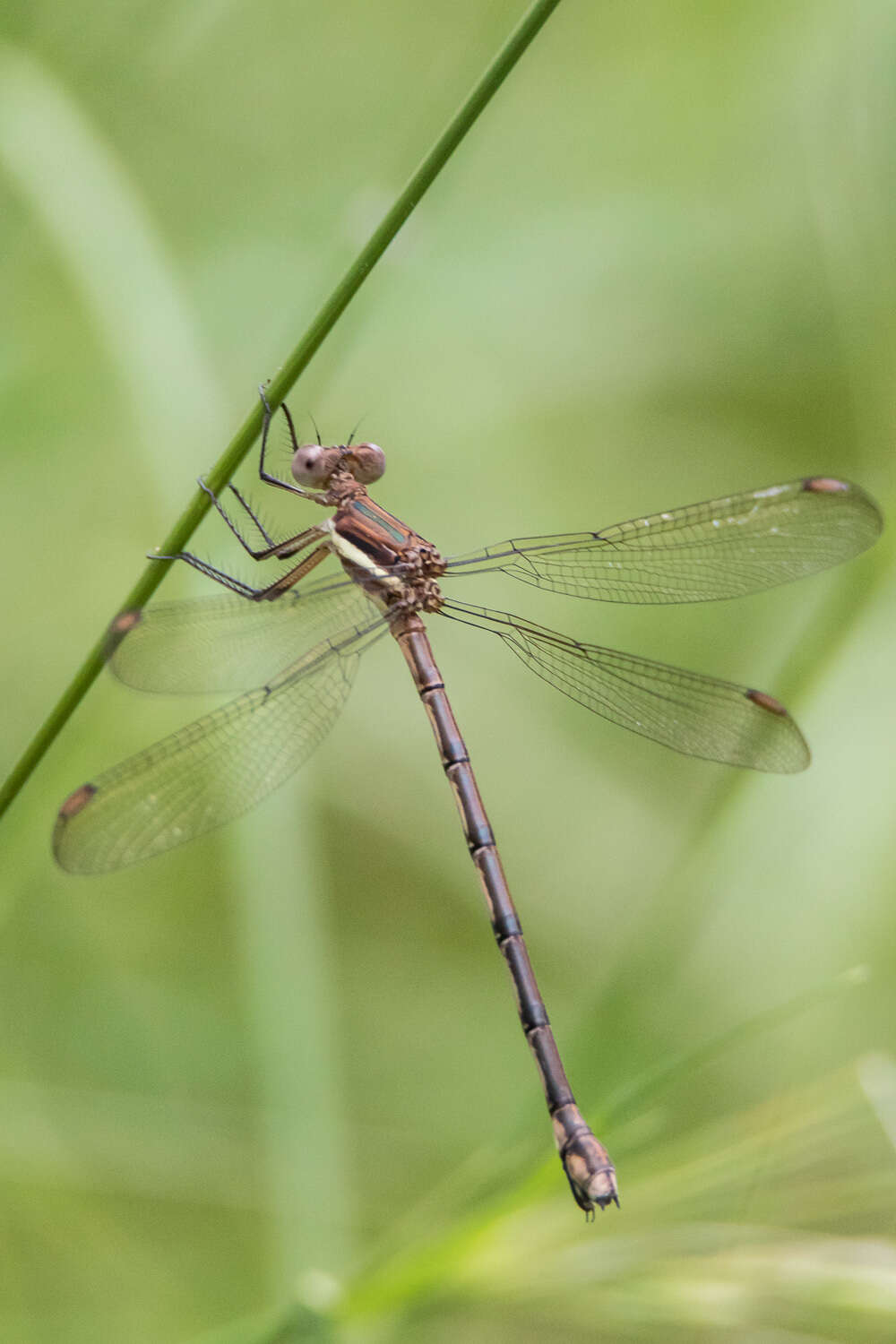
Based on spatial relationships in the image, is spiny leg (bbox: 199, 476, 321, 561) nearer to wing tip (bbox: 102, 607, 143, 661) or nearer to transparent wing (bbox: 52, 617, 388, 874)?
transparent wing (bbox: 52, 617, 388, 874)

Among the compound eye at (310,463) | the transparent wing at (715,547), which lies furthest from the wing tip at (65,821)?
the transparent wing at (715,547)

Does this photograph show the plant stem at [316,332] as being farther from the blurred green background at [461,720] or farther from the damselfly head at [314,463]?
the damselfly head at [314,463]

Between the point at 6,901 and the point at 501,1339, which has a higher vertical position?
the point at 6,901

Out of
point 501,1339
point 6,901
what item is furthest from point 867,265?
point 501,1339

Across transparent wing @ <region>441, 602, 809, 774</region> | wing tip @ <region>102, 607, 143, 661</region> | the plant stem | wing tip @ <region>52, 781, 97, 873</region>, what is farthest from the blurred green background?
wing tip @ <region>102, 607, 143, 661</region>

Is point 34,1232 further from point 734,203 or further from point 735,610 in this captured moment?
point 734,203

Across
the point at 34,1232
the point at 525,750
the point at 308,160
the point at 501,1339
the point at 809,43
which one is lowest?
the point at 501,1339
